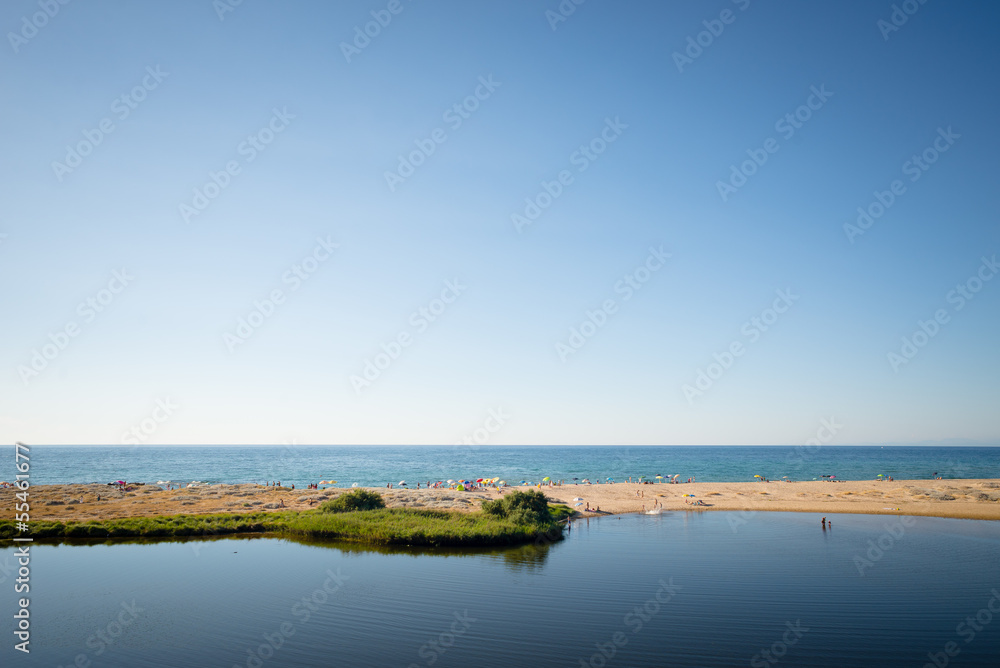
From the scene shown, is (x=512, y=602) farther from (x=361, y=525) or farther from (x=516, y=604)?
(x=361, y=525)

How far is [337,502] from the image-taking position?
46.1 metres

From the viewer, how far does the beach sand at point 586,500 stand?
50.8 metres

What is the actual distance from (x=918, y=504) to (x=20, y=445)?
8014cm

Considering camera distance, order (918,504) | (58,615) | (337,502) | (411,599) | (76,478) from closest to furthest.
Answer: (58,615)
(411,599)
(337,502)
(918,504)
(76,478)

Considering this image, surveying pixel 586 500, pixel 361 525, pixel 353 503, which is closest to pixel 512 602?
pixel 361 525

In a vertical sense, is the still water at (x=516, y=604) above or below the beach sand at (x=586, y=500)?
above

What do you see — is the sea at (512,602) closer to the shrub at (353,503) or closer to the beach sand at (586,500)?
the shrub at (353,503)

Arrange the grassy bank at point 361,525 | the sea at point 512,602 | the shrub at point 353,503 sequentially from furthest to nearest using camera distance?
the shrub at point 353,503 → the grassy bank at point 361,525 → the sea at point 512,602

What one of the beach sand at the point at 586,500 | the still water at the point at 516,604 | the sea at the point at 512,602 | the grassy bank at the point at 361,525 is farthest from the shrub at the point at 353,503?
the still water at the point at 516,604

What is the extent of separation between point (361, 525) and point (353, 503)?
678 cm

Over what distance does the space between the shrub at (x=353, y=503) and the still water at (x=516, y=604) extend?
719 cm

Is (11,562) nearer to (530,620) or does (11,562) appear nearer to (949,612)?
(530,620)

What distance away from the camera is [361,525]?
131ft

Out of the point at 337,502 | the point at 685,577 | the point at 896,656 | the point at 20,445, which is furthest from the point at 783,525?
the point at 20,445
